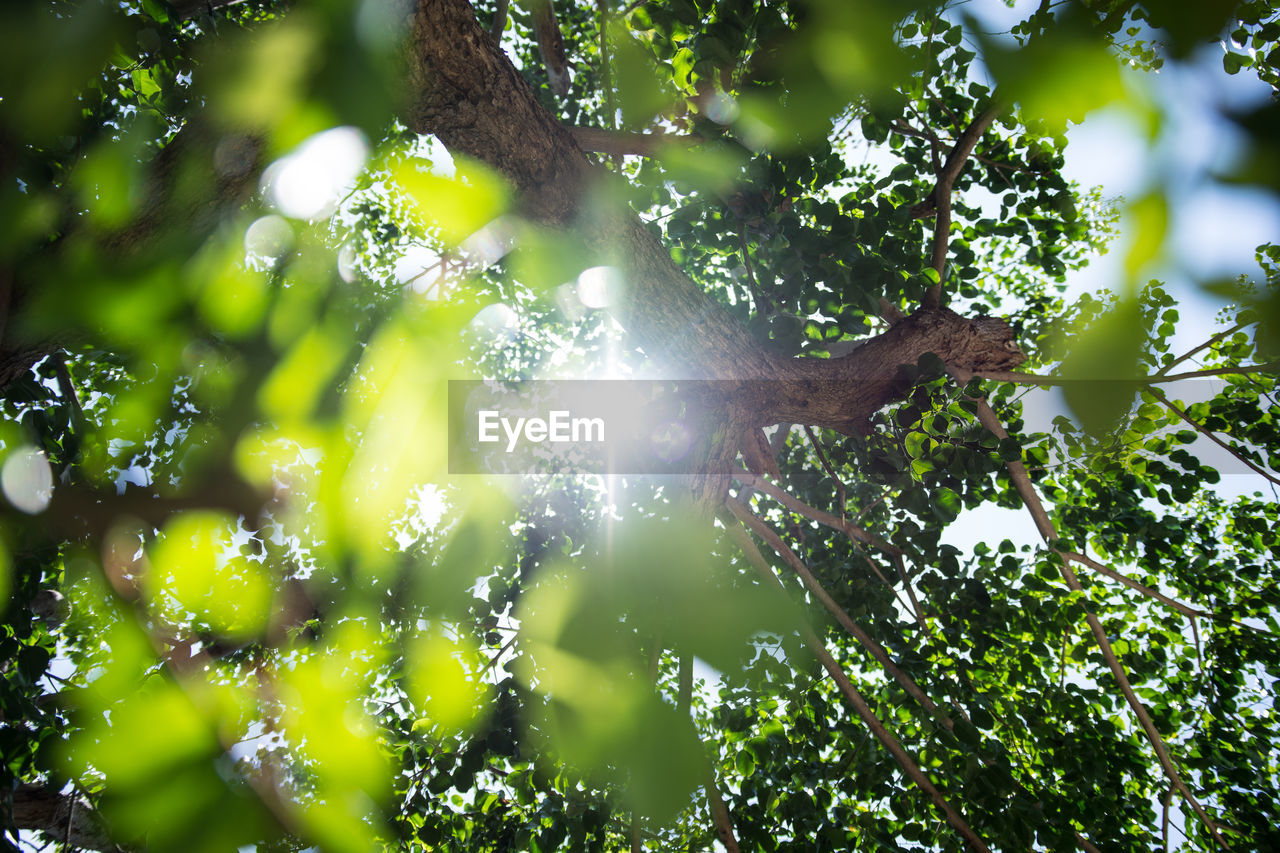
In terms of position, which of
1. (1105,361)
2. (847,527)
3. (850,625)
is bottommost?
(1105,361)

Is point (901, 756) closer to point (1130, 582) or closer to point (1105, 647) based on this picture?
point (1105, 647)

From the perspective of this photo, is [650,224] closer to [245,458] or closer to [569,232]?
[569,232]

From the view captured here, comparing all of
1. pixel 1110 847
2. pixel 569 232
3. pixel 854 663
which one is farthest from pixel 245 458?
pixel 854 663

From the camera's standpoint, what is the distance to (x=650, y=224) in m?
3.21

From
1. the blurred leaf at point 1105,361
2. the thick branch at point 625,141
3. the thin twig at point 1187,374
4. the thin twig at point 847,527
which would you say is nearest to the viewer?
the blurred leaf at point 1105,361

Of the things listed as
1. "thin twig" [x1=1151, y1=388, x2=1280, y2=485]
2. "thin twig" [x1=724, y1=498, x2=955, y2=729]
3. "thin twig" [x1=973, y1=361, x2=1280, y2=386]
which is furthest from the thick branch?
"thin twig" [x1=1151, y1=388, x2=1280, y2=485]

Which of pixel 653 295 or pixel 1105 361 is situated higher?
pixel 653 295

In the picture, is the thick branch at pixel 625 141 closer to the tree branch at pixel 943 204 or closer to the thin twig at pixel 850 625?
the tree branch at pixel 943 204

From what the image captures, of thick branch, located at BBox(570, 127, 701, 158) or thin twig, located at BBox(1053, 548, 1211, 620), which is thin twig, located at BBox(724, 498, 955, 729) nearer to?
thin twig, located at BBox(1053, 548, 1211, 620)

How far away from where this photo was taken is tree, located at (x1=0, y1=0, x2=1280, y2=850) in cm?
54

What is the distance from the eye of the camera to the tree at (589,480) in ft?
1.77

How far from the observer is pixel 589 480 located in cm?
439

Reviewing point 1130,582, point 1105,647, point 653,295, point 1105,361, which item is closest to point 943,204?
point 653,295

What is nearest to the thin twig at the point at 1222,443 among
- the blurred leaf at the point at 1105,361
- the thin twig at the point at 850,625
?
the thin twig at the point at 850,625
